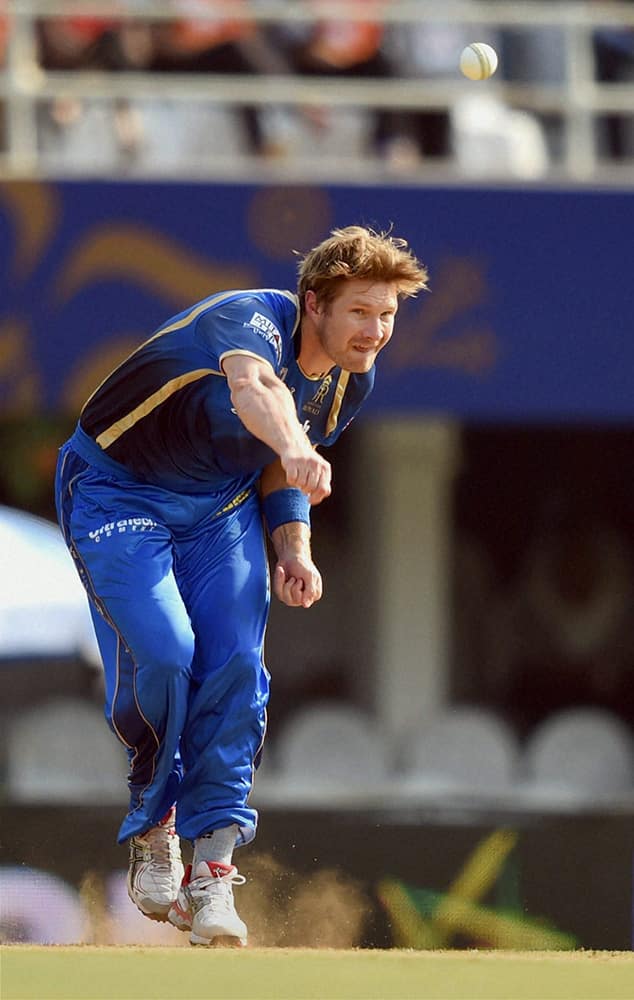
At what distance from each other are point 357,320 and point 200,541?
78 cm

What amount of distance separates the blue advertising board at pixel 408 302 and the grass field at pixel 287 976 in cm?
573

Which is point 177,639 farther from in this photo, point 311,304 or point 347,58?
point 347,58

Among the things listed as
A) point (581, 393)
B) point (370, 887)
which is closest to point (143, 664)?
point (370, 887)

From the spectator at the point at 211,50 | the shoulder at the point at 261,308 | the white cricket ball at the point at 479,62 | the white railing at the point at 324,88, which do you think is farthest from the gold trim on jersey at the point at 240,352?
the spectator at the point at 211,50

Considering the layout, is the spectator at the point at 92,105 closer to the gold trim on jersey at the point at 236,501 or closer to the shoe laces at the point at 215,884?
the gold trim on jersey at the point at 236,501

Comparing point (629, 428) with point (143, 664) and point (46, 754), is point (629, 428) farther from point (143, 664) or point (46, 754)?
point (143, 664)

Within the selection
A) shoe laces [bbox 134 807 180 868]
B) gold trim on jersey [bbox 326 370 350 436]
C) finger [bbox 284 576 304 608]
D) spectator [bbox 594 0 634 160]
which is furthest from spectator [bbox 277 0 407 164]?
shoe laces [bbox 134 807 180 868]

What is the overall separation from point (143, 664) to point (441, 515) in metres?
7.05

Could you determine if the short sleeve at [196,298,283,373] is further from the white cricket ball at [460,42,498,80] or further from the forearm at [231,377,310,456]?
the white cricket ball at [460,42,498,80]

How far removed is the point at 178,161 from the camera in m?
10.5

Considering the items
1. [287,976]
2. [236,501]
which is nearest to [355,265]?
[236,501]

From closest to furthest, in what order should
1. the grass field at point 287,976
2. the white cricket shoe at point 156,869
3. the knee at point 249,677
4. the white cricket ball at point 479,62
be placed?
the grass field at point 287,976
the knee at point 249,677
the white cricket shoe at point 156,869
the white cricket ball at point 479,62

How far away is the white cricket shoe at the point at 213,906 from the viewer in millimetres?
5258

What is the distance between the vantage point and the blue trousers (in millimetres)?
5266
